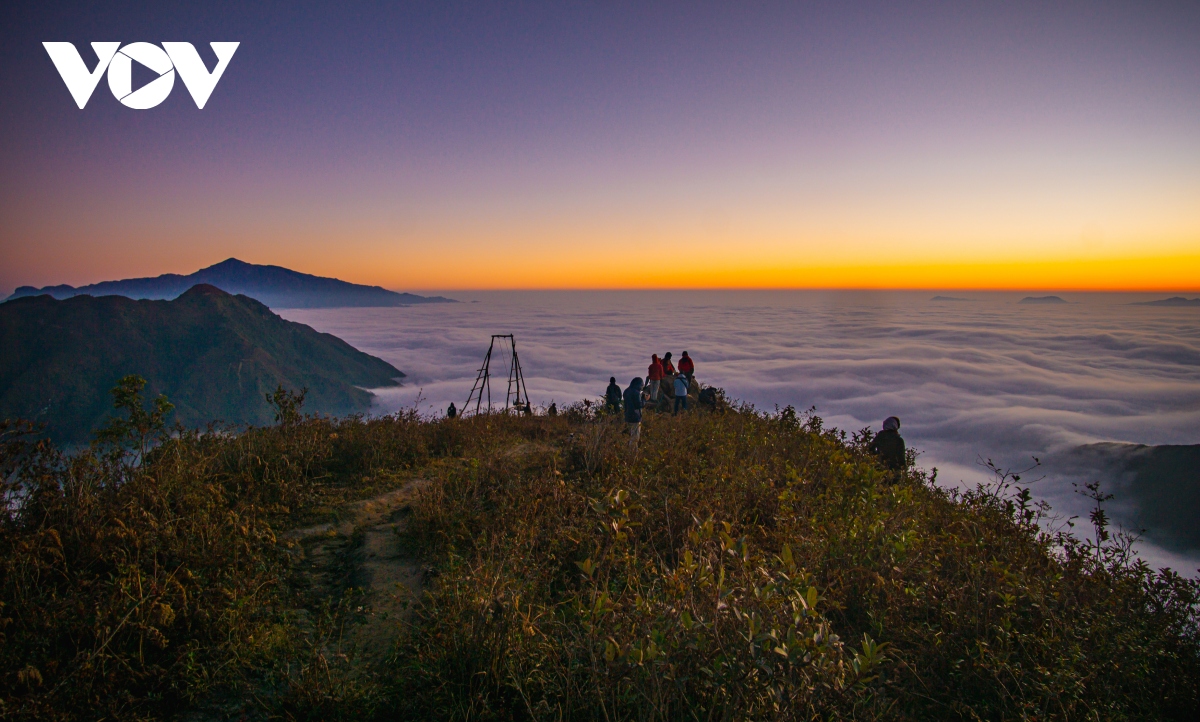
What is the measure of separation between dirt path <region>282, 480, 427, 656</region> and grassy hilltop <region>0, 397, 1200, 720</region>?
3cm

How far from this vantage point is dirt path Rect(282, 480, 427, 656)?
11.6 ft

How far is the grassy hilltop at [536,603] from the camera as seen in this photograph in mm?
2396

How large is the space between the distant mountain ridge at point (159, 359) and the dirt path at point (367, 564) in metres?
84.7

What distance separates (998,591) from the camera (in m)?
3.72

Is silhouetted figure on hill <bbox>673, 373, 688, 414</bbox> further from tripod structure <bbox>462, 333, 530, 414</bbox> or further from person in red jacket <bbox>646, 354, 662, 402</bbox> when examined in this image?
tripod structure <bbox>462, 333, 530, 414</bbox>

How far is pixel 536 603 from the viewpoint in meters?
3.54

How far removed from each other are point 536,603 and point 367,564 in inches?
76.5

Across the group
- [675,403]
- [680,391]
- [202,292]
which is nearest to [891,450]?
[680,391]

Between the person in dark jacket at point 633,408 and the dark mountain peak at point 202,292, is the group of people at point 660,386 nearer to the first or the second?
the person in dark jacket at point 633,408

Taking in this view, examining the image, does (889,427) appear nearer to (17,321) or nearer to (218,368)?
(218,368)

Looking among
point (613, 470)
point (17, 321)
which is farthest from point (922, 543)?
point (17, 321)

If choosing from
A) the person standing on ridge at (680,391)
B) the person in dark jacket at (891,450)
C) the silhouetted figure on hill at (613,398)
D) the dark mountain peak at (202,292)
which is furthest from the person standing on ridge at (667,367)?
the dark mountain peak at (202,292)

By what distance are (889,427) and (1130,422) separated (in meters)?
96.8

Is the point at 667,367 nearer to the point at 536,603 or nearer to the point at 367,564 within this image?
the point at 367,564
